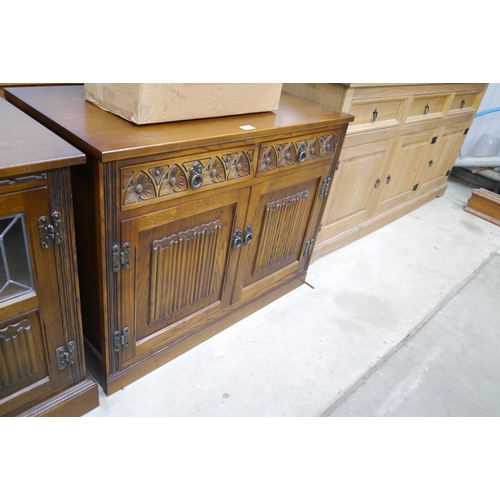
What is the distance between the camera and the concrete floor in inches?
62.5

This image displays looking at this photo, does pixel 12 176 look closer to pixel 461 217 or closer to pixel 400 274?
pixel 400 274

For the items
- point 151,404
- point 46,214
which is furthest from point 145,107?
point 151,404

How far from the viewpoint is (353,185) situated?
2.40 meters

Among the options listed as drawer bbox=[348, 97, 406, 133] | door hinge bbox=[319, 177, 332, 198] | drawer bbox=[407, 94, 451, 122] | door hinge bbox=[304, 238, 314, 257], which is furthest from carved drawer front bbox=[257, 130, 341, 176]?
drawer bbox=[407, 94, 451, 122]

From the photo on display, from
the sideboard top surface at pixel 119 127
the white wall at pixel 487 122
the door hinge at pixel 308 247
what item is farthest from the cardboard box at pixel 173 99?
the white wall at pixel 487 122

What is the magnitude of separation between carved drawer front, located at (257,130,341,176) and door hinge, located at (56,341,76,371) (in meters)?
0.87

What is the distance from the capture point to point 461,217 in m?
3.41

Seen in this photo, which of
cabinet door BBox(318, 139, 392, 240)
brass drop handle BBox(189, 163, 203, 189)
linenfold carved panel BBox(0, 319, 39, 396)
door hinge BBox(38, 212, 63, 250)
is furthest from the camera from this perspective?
cabinet door BBox(318, 139, 392, 240)

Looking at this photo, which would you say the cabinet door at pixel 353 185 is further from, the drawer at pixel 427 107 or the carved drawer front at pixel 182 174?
the carved drawer front at pixel 182 174

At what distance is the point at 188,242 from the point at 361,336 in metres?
1.08

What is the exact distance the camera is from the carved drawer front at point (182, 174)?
113 cm

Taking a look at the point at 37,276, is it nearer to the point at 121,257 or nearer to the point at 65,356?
the point at 121,257

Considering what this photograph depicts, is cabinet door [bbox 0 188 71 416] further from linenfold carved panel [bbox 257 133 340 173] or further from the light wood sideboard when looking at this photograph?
the light wood sideboard

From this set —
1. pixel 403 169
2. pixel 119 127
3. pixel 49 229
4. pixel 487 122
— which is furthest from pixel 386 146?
pixel 487 122
